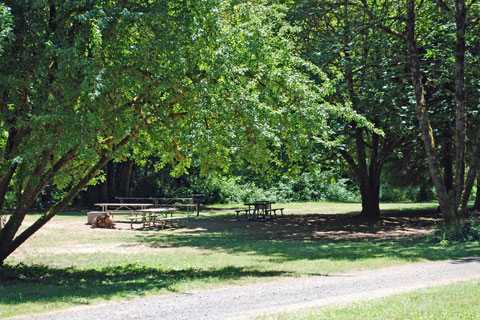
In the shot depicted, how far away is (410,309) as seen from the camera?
6.60 metres

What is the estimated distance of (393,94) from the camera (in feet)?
63.1

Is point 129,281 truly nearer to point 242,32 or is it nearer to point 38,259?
point 38,259

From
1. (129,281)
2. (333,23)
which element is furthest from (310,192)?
(129,281)

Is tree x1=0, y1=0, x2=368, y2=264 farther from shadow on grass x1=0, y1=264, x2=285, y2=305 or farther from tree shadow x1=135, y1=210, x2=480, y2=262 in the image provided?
tree shadow x1=135, y1=210, x2=480, y2=262

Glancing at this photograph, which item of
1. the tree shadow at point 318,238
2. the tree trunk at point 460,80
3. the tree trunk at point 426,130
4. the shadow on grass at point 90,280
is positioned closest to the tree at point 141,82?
the shadow on grass at point 90,280

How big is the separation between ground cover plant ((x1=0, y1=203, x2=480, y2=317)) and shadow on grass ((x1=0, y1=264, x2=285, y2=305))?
0.02 m

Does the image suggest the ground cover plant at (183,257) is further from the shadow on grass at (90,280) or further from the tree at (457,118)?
the tree at (457,118)

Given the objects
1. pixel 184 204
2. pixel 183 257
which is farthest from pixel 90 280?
pixel 184 204

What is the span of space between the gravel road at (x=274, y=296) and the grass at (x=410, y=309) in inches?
19.7

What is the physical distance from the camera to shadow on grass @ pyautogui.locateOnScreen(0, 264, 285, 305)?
337 inches

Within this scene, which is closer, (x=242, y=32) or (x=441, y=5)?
(x=242, y=32)

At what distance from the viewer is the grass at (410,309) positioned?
6.28 meters

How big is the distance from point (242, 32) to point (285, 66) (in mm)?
1381

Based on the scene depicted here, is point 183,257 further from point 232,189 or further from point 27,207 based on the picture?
point 232,189
